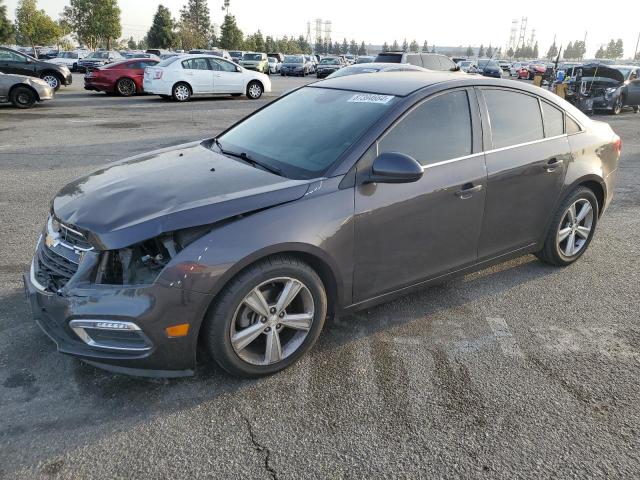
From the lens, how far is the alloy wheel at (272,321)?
9.62 ft

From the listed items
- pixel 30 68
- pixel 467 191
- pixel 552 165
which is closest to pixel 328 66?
pixel 30 68

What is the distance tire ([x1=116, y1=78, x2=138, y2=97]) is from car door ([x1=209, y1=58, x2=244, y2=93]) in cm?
328

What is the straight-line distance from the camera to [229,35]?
234ft

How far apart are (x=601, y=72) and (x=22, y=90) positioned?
18.3 m

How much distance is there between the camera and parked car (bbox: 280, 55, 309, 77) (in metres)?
39.9

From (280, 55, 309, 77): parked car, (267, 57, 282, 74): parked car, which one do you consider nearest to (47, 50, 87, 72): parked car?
(267, 57, 282, 74): parked car

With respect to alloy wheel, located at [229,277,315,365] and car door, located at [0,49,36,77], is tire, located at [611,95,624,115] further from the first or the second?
car door, located at [0,49,36,77]

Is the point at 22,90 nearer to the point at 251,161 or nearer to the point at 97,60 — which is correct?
the point at 251,161

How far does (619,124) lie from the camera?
15719mm

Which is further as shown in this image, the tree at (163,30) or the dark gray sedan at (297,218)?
the tree at (163,30)

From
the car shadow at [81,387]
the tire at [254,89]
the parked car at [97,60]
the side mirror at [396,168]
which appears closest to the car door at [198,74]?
the tire at [254,89]

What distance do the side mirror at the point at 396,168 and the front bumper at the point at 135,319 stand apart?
125 cm

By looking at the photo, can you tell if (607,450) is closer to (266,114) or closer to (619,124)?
(266,114)

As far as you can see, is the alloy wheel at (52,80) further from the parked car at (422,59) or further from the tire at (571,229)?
the tire at (571,229)
